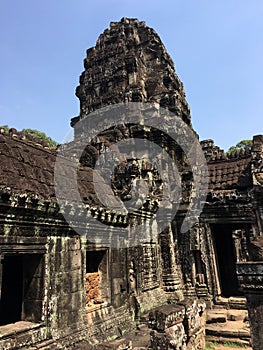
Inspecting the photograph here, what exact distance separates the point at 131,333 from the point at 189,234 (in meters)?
4.57

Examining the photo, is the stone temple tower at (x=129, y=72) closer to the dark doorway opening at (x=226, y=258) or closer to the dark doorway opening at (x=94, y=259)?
the dark doorway opening at (x=226, y=258)

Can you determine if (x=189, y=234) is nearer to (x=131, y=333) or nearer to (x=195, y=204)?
(x=195, y=204)

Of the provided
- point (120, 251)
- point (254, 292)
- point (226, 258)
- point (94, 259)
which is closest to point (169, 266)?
point (120, 251)

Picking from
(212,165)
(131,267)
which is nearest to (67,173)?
(131,267)

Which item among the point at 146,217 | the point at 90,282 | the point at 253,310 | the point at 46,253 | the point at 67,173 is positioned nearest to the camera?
the point at 253,310

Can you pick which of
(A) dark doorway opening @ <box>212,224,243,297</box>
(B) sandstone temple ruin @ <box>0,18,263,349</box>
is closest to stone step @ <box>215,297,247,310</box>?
(B) sandstone temple ruin @ <box>0,18,263,349</box>

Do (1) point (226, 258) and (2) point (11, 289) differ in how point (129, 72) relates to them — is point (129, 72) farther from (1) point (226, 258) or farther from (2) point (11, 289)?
(2) point (11, 289)

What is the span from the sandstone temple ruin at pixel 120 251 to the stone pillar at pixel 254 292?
1 centimetres

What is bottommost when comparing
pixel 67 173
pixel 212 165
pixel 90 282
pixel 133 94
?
pixel 90 282

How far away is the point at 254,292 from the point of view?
10.3 ft

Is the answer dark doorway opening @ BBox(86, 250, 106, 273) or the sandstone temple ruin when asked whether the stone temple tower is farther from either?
dark doorway opening @ BBox(86, 250, 106, 273)

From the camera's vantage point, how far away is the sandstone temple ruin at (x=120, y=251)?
18.4 feet

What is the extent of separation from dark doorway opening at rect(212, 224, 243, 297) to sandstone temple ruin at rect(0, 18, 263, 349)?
49 mm

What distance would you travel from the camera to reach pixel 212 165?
13344 mm
